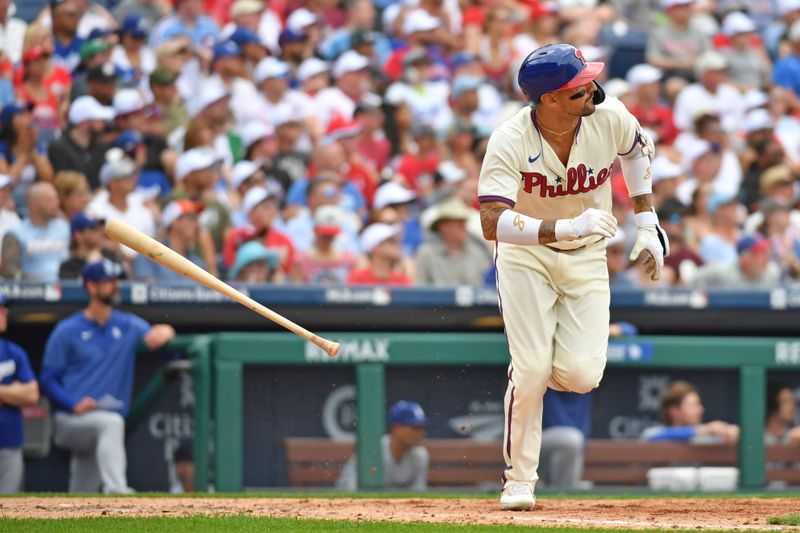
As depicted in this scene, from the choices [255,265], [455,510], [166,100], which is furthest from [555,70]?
[166,100]

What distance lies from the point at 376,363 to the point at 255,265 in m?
1.29

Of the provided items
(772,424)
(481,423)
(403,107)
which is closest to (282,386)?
(481,423)

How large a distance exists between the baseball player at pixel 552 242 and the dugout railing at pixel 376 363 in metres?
2.29

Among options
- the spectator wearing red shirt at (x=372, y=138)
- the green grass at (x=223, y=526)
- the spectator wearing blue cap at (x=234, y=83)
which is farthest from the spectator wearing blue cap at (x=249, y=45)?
the green grass at (x=223, y=526)

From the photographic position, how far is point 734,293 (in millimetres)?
9734

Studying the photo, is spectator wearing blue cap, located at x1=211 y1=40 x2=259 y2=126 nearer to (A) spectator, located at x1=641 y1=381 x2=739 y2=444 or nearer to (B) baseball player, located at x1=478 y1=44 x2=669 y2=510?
(A) spectator, located at x1=641 y1=381 x2=739 y2=444

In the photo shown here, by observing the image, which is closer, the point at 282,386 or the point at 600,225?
the point at 600,225

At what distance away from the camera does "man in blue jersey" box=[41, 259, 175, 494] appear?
29.6 ft

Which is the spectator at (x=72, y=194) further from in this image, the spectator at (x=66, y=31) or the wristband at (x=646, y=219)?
the wristband at (x=646, y=219)

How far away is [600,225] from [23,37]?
7.38 m

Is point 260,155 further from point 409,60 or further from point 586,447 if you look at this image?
point 586,447

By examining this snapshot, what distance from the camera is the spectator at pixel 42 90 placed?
1155cm

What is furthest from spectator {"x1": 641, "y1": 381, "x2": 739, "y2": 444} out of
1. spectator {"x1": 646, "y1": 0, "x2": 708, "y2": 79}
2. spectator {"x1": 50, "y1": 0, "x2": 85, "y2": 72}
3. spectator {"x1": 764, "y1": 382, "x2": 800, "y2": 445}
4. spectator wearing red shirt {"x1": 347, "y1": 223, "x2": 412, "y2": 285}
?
spectator {"x1": 646, "y1": 0, "x2": 708, "y2": 79}

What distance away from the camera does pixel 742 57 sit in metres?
14.9
